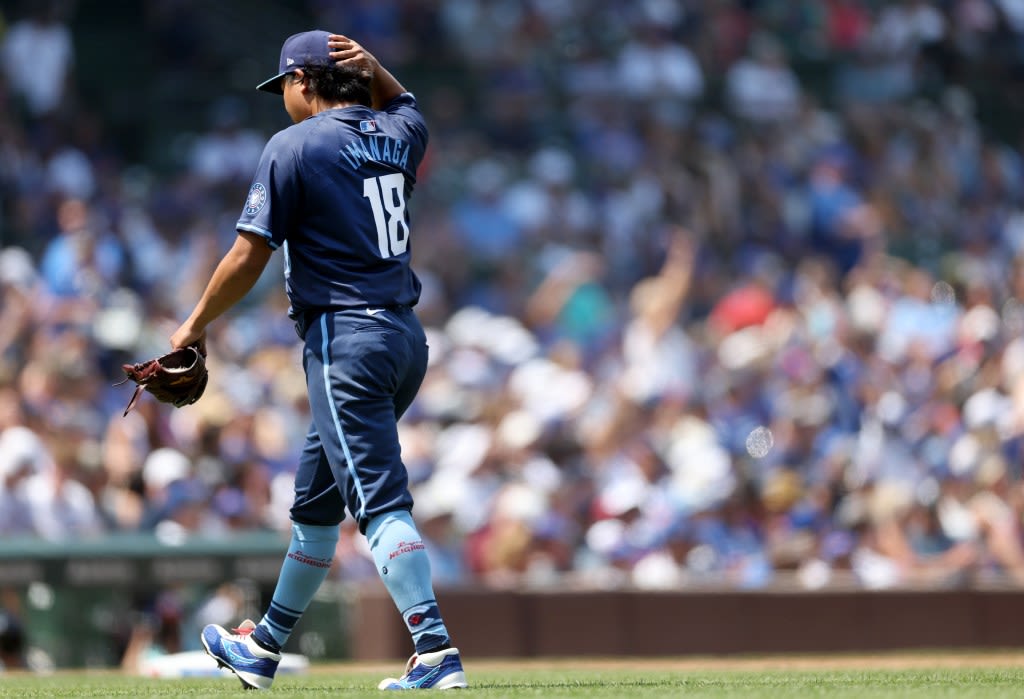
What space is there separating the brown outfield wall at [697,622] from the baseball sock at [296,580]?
4.03m

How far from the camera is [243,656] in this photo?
5.76m

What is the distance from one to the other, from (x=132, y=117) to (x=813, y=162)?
6241 millimetres

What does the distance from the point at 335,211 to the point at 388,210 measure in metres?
0.18

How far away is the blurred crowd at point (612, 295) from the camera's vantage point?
35.6 feet

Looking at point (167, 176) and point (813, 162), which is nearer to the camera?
point (167, 176)

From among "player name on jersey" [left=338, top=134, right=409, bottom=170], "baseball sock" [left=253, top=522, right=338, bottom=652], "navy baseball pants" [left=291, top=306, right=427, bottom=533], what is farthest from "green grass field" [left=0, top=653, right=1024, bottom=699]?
"player name on jersey" [left=338, top=134, right=409, bottom=170]

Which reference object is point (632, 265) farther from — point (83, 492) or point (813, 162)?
point (83, 492)

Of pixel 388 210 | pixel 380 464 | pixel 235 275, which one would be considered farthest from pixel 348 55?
pixel 380 464

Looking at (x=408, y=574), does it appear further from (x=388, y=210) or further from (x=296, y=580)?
(x=388, y=210)

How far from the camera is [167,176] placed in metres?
14.5

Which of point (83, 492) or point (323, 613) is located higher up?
point (83, 492)

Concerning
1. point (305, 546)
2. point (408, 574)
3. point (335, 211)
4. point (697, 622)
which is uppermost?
point (335, 211)

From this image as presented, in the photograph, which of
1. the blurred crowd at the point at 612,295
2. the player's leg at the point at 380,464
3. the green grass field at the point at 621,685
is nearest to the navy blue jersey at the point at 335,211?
the player's leg at the point at 380,464

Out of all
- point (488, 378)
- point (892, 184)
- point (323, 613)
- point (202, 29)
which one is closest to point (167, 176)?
point (202, 29)
